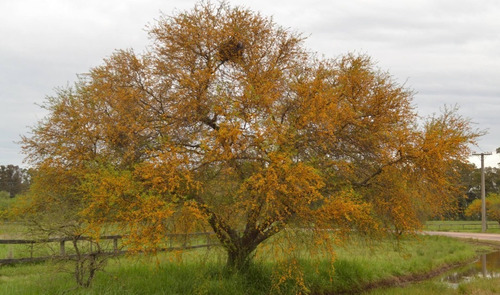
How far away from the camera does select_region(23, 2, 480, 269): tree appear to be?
10.5m

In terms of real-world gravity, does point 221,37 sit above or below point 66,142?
above

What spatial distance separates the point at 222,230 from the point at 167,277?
236 centimetres

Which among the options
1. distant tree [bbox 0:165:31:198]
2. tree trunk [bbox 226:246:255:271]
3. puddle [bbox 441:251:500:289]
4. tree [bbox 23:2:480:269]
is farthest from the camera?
distant tree [bbox 0:165:31:198]

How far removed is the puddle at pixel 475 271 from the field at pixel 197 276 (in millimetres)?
3284

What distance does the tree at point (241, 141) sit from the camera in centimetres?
1052

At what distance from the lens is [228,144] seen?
10.7 metres

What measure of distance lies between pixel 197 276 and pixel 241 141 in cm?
436

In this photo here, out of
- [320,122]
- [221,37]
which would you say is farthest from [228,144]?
[221,37]

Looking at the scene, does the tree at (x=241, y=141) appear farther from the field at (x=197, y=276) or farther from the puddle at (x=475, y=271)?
the puddle at (x=475, y=271)

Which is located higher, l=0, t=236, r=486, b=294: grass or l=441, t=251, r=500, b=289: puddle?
l=0, t=236, r=486, b=294: grass

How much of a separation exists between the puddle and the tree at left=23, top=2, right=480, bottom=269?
326 inches

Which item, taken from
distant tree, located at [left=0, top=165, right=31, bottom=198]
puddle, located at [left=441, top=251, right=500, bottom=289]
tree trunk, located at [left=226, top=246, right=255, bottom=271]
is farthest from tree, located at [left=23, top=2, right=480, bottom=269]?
distant tree, located at [left=0, top=165, right=31, bottom=198]

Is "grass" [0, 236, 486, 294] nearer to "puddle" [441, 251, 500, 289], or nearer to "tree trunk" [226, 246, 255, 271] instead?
"tree trunk" [226, 246, 255, 271]

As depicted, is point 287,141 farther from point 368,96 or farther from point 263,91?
point 368,96
